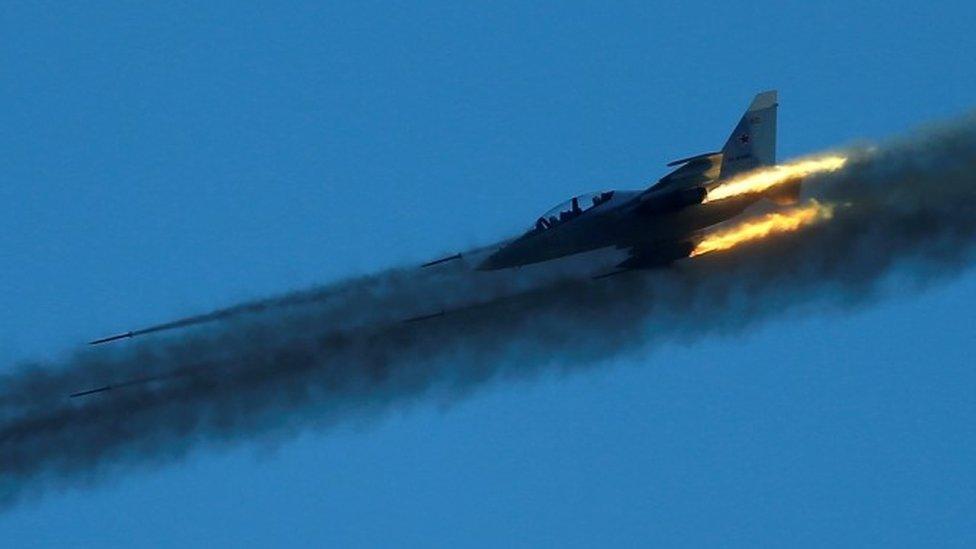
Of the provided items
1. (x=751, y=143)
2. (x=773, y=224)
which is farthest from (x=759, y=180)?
(x=773, y=224)

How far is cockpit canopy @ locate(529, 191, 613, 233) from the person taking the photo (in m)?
104

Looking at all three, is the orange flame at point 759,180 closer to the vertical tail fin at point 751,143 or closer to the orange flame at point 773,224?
the vertical tail fin at point 751,143

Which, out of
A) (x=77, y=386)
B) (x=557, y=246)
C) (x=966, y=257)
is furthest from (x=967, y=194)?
(x=77, y=386)

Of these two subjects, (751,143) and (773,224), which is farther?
(773,224)

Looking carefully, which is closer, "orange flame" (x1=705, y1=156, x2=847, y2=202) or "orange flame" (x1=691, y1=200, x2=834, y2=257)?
"orange flame" (x1=705, y1=156, x2=847, y2=202)

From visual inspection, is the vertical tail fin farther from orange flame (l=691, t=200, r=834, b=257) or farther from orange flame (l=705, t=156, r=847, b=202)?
orange flame (l=691, t=200, r=834, b=257)

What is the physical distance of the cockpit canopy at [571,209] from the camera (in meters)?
104

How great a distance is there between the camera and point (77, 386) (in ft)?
356

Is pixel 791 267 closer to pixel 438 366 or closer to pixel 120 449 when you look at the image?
pixel 438 366

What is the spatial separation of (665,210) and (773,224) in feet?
A: 12.2

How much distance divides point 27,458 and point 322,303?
8955 millimetres

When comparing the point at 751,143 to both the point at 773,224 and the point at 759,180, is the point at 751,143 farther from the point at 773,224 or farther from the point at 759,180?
the point at 773,224

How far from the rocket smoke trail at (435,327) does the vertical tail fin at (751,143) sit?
2.07 meters

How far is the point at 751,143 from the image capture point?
4097 inches
